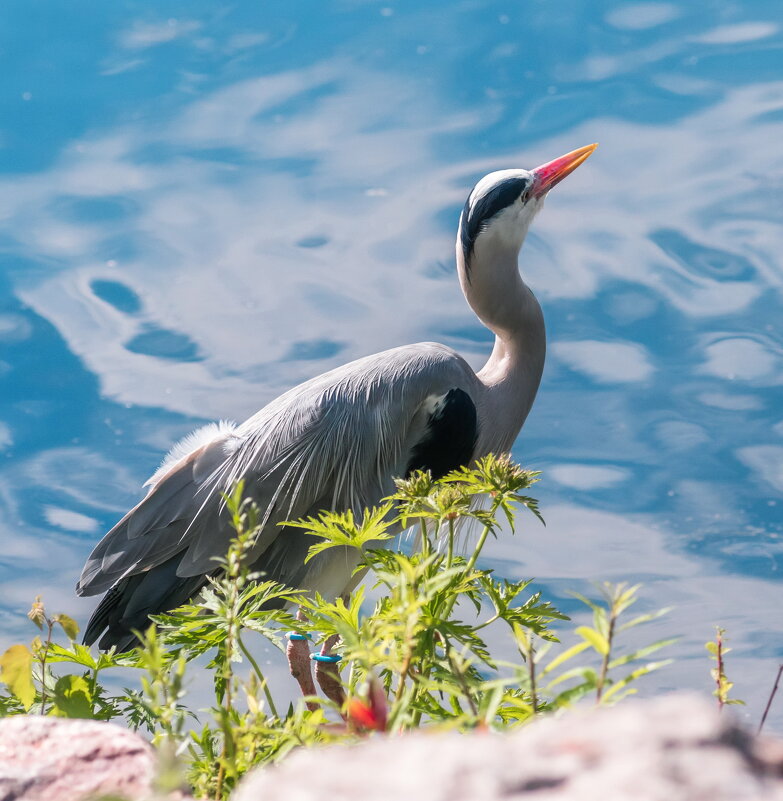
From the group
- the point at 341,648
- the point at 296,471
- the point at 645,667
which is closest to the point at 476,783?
the point at 645,667

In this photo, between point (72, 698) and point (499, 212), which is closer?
point (72, 698)

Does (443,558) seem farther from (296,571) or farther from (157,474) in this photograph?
(157,474)

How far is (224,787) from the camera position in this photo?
43.3 inches

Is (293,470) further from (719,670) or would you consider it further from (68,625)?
(719,670)

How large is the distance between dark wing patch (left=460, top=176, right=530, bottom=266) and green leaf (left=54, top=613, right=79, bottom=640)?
3117 millimetres

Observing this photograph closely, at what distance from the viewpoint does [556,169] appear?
15.5 ft

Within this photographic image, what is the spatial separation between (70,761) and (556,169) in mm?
4205

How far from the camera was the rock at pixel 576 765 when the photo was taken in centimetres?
53

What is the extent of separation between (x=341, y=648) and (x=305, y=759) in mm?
746

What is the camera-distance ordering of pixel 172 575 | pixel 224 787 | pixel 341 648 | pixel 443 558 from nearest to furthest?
pixel 224 787 → pixel 341 648 → pixel 443 558 → pixel 172 575

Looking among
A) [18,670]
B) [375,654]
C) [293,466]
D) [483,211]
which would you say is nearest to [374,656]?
[375,654]

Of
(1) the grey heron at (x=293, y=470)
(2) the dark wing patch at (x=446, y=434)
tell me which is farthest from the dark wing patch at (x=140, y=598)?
(2) the dark wing patch at (x=446, y=434)

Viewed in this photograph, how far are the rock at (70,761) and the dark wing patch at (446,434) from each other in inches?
119

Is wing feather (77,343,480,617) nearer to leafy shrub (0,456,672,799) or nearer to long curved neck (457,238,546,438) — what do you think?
long curved neck (457,238,546,438)
